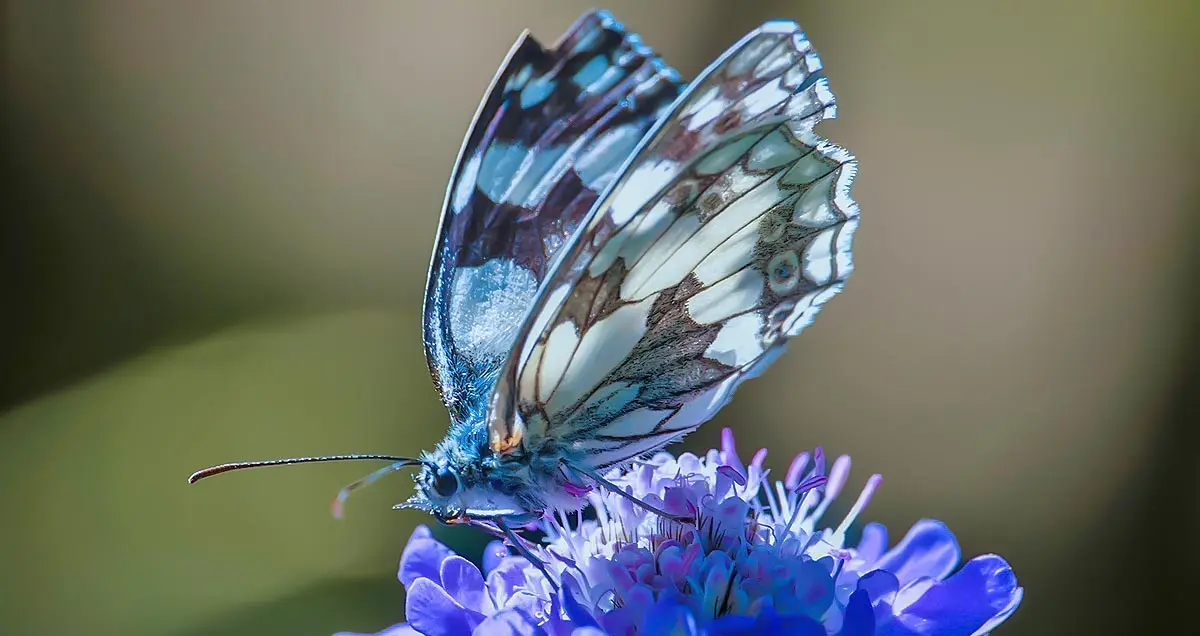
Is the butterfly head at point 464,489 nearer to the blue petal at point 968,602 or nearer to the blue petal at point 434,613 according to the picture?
the blue petal at point 434,613

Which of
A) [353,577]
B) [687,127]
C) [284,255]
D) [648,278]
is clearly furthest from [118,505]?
[687,127]

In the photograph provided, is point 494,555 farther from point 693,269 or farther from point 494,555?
point 693,269

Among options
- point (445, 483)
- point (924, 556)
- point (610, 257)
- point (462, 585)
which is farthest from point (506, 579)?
point (924, 556)

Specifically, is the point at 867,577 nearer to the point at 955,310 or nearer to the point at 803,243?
the point at 803,243

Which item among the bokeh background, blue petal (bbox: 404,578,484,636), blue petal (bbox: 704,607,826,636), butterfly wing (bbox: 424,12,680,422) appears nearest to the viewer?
blue petal (bbox: 704,607,826,636)

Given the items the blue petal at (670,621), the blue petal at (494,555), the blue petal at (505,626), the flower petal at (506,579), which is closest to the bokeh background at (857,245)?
the blue petal at (494,555)

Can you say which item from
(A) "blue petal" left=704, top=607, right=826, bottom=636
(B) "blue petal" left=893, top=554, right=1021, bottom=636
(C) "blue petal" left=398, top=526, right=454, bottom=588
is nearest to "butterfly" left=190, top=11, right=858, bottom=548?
(C) "blue petal" left=398, top=526, right=454, bottom=588

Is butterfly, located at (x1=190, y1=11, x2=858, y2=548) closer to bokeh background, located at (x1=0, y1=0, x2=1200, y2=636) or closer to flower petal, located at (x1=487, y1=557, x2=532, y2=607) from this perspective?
flower petal, located at (x1=487, y1=557, x2=532, y2=607)
